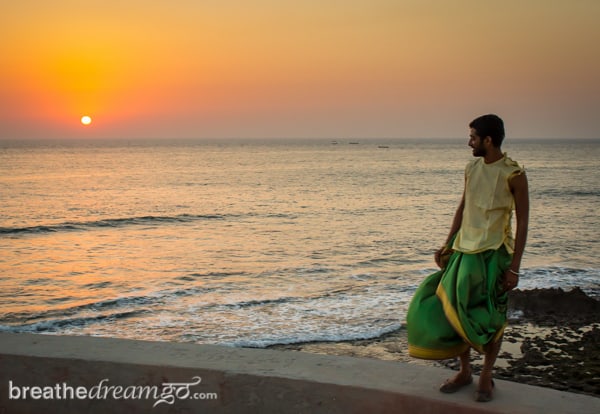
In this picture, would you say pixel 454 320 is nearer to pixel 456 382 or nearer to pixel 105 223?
pixel 456 382

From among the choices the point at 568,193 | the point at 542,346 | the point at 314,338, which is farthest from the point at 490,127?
the point at 568,193

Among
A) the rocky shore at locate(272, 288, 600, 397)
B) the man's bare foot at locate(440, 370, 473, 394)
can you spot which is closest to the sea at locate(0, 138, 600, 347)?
the rocky shore at locate(272, 288, 600, 397)

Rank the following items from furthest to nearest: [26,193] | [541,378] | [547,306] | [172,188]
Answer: [172,188] → [26,193] → [547,306] → [541,378]

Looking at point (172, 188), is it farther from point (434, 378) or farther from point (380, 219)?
point (434, 378)

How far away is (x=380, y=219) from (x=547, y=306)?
48.2ft

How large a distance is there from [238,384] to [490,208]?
1.65 m

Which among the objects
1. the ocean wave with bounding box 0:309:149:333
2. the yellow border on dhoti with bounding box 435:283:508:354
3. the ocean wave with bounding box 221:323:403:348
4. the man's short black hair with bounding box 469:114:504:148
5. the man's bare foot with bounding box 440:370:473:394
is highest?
the man's short black hair with bounding box 469:114:504:148

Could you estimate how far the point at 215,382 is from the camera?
11.3 feet

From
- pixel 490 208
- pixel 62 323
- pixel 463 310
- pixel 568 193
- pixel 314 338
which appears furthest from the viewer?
pixel 568 193

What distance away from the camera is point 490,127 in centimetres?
356

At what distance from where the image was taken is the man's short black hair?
3.56 metres

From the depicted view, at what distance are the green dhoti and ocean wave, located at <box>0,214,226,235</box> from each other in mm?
19178

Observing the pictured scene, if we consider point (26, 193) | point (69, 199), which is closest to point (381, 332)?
point (69, 199)

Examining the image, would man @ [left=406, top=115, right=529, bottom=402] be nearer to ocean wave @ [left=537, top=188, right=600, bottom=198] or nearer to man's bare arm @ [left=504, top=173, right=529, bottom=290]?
man's bare arm @ [left=504, top=173, right=529, bottom=290]
